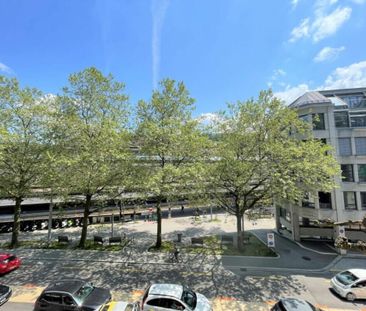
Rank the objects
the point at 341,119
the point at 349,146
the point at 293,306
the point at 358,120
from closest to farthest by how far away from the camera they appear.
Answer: the point at 293,306, the point at 349,146, the point at 341,119, the point at 358,120

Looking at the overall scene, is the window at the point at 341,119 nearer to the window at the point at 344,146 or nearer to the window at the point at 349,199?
the window at the point at 344,146

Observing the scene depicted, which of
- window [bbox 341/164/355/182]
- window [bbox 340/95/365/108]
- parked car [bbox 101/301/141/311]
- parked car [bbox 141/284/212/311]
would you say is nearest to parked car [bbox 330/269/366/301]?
parked car [bbox 141/284/212/311]

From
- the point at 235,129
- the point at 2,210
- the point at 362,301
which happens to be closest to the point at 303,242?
the point at 362,301

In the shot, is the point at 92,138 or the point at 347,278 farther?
the point at 92,138

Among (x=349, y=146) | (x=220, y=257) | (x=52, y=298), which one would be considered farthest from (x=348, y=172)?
(x=52, y=298)

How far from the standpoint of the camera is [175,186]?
21.0 m

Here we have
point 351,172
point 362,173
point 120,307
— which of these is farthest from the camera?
point 351,172

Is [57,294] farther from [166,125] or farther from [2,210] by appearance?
[2,210]

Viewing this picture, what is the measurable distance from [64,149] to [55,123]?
2877 mm

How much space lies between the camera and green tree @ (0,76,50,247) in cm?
2222

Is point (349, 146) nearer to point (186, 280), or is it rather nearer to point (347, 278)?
point (347, 278)

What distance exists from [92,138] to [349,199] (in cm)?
2642

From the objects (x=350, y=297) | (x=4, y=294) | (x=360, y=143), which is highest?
(x=360, y=143)

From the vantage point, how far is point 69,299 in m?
11.6
